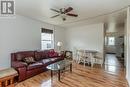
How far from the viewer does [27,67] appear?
13.1ft

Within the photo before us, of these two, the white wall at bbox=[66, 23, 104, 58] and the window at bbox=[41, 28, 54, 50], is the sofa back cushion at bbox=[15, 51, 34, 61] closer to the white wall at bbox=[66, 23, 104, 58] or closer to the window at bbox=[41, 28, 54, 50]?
the window at bbox=[41, 28, 54, 50]

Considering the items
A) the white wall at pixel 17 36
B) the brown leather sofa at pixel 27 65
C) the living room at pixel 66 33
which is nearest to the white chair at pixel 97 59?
the living room at pixel 66 33

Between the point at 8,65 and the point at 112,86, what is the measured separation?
4.01 metres

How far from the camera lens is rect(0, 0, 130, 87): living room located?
3609 millimetres

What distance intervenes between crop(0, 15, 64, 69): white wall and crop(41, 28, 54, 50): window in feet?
1.16

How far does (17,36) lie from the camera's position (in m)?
4.87

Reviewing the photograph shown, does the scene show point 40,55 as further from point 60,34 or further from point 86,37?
point 86,37

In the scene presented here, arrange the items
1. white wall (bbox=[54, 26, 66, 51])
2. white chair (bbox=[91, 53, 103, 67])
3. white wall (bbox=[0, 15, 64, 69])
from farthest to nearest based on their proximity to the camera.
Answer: white wall (bbox=[54, 26, 66, 51]) < white chair (bbox=[91, 53, 103, 67]) < white wall (bbox=[0, 15, 64, 69])

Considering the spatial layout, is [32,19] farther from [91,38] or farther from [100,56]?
[100,56]

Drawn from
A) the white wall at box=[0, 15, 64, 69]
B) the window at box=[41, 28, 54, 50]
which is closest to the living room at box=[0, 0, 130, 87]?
the white wall at box=[0, 15, 64, 69]

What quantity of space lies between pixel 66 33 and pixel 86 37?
1.88 meters

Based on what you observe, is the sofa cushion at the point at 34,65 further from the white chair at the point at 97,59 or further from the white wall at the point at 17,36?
the white chair at the point at 97,59

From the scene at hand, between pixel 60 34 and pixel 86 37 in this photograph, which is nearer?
pixel 86 37

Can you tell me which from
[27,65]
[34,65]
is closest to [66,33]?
[34,65]
